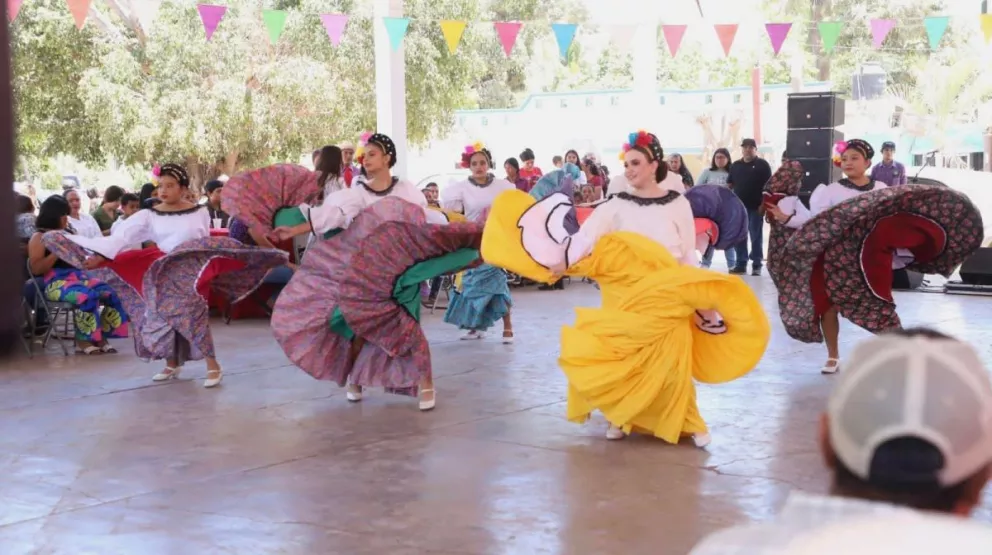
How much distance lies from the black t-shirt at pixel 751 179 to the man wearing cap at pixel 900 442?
12248 millimetres

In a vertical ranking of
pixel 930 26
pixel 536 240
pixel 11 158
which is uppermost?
pixel 930 26

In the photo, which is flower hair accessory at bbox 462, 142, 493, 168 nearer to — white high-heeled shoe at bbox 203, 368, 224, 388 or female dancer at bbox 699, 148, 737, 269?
white high-heeled shoe at bbox 203, 368, 224, 388

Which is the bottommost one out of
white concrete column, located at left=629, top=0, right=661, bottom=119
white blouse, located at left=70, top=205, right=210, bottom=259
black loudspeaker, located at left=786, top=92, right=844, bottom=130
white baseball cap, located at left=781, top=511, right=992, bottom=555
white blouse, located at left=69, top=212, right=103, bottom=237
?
white blouse, located at left=69, top=212, right=103, bottom=237

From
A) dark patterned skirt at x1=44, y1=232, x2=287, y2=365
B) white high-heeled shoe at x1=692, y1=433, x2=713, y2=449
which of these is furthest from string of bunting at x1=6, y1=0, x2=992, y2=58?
white high-heeled shoe at x1=692, y1=433, x2=713, y2=449

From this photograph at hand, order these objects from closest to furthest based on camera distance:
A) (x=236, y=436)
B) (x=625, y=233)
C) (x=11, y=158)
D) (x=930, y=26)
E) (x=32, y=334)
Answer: (x=11, y=158), (x=625, y=233), (x=236, y=436), (x=32, y=334), (x=930, y=26)

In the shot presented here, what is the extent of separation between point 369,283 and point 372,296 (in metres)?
0.08

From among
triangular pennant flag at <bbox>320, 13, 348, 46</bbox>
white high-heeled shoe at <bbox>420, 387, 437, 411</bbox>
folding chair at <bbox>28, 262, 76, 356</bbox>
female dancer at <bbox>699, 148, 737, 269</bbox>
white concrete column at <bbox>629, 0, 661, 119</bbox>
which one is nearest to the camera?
white high-heeled shoe at <bbox>420, 387, 437, 411</bbox>

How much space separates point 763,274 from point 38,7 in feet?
35.2

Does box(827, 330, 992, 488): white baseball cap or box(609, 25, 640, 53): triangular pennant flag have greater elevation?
box(609, 25, 640, 53): triangular pennant flag

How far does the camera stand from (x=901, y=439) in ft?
3.82

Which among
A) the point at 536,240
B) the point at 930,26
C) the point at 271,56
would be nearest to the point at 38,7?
the point at 271,56

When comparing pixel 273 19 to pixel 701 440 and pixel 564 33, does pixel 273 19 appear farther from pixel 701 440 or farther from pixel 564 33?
pixel 701 440

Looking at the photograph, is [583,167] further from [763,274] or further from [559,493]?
[559,493]

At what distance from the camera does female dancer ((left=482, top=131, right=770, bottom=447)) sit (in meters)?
5.04
